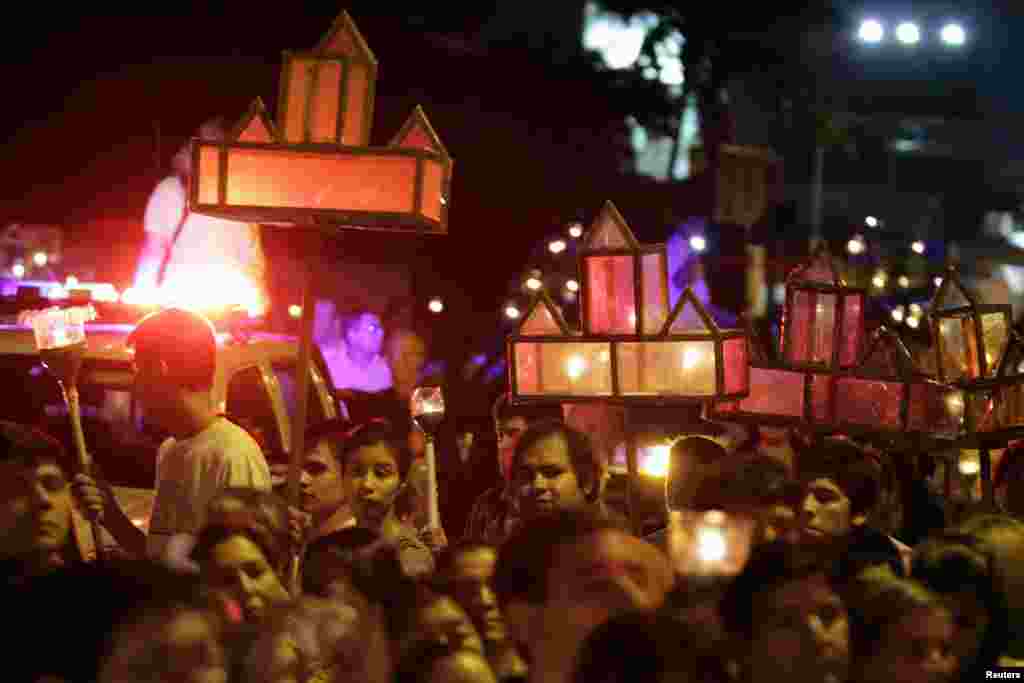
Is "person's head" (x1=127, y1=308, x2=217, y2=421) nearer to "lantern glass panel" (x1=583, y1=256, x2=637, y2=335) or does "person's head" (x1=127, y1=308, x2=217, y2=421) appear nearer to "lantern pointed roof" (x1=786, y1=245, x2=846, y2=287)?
"lantern glass panel" (x1=583, y1=256, x2=637, y2=335)

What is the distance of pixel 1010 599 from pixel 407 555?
2.10m

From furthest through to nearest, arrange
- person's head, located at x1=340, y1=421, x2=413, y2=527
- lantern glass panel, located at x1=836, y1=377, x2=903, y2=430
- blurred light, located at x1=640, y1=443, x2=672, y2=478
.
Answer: blurred light, located at x1=640, y1=443, x2=672, y2=478
lantern glass panel, located at x1=836, y1=377, x2=903, y2=430
person's head, located at x1=340, y1=421, x2=413, y2=527

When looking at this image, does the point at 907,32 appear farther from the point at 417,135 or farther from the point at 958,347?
the point at 417,135

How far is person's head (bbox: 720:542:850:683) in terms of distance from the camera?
348 centimetres

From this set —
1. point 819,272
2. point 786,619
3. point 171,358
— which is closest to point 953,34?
point 819,272

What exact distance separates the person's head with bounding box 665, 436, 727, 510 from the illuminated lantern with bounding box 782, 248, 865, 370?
0.47 meters

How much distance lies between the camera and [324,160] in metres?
4.95

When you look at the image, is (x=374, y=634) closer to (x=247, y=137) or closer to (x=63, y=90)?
(x=247, y=137)

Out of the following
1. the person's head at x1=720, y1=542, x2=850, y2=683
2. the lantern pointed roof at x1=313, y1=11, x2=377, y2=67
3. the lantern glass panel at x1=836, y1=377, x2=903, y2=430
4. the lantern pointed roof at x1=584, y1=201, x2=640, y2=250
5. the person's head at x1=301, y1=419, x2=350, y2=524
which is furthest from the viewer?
the person's head at x1=301, y1=419, x2=350, y2=524

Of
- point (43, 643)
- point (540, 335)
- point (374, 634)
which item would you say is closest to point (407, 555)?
point (540, 335)

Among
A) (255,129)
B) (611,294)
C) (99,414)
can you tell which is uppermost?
(255,129)

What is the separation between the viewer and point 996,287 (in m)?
9.06

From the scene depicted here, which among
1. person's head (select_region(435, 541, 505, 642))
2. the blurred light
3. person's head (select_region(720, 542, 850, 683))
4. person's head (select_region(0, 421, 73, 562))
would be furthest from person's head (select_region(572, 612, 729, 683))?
the blurred light

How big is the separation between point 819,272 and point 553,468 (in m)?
1.45
